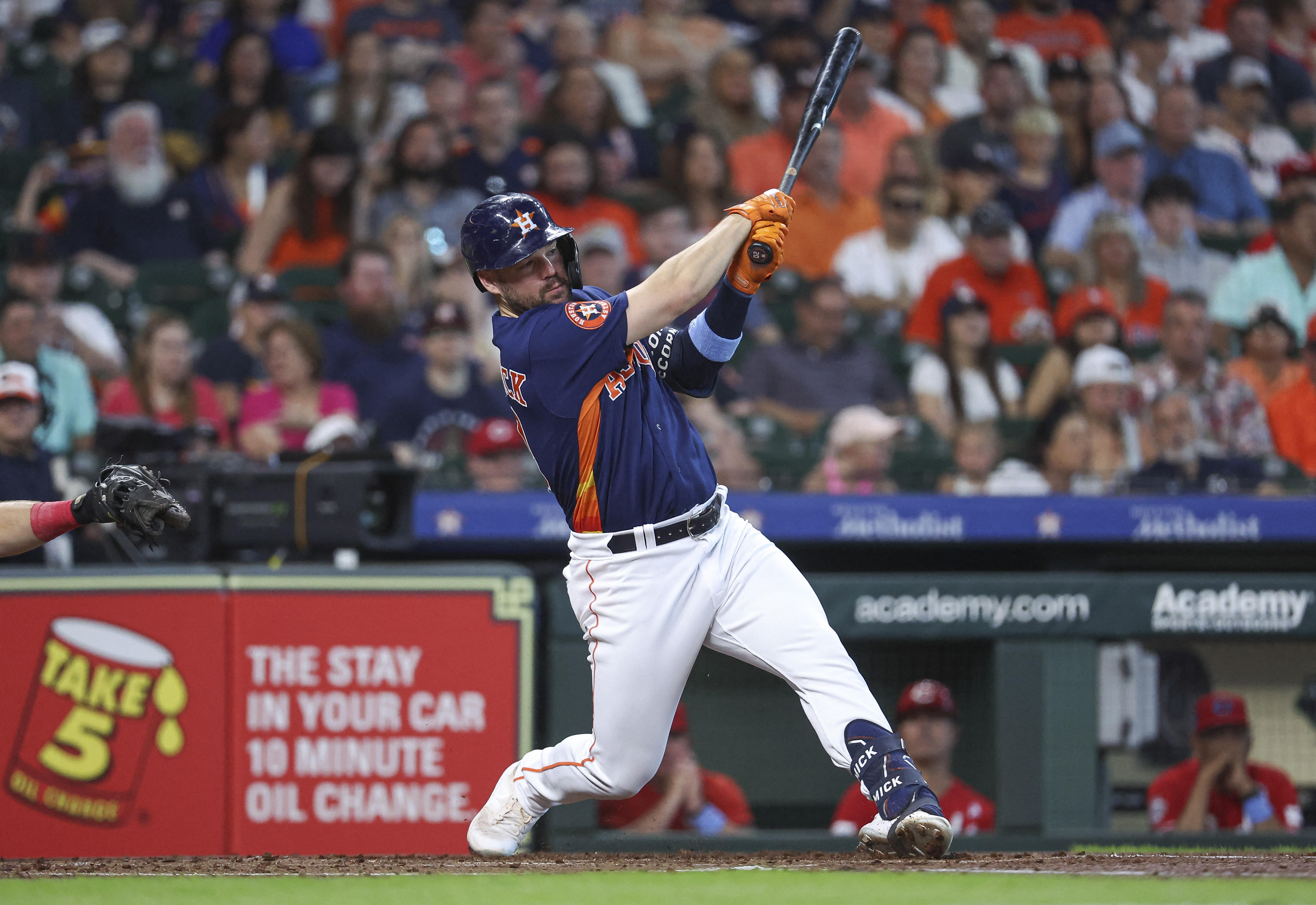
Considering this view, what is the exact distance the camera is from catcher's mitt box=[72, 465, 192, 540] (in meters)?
3.54

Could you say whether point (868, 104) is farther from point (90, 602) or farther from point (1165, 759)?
point (90, 602)

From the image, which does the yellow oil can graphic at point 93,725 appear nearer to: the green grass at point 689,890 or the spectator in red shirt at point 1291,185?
the green grass at point 689,890

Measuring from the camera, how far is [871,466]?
265 inches

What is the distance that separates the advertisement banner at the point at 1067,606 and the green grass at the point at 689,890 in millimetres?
2224

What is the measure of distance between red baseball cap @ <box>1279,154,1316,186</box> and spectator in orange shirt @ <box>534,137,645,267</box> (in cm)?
386

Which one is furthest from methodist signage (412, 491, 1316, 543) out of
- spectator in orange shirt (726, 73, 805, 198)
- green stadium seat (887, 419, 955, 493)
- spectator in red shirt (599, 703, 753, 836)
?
spectator in orange shirt (726, 73, 805, 198)

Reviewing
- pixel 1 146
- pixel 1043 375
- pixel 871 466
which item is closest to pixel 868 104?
pixel 1043 375

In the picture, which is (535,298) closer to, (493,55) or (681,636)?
(681,636)

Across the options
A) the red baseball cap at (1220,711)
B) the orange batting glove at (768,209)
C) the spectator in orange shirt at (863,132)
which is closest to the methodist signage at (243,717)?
the orange batting glove at (768,209)

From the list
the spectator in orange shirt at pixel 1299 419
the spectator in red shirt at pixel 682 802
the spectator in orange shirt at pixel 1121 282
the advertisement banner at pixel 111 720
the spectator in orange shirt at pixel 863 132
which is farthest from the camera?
the spectator in orange shirt at pixel 863 132

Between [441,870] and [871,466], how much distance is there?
357cm

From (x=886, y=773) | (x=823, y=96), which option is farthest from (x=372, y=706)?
(x=823, y=96)

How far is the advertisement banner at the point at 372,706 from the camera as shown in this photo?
17.2ft

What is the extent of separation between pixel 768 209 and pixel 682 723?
8.37 ft
